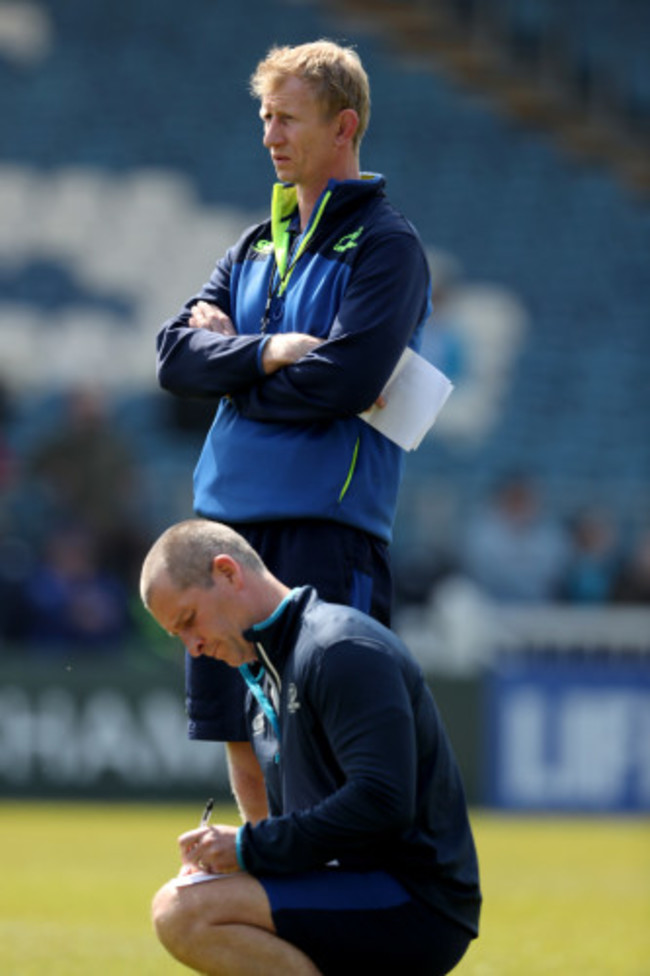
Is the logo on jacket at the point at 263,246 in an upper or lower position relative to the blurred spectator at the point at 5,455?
upper

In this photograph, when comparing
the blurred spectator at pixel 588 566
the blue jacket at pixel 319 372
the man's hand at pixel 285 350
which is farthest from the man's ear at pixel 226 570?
the blurred spectator at pixel 588 566

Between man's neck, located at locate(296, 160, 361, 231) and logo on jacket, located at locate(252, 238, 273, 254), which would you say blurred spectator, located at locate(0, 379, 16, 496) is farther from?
man's neck, located at locate(296, 160, 361, 231)

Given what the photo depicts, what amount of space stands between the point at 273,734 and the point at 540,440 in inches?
590

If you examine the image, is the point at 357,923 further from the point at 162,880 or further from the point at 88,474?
the point at 88,474

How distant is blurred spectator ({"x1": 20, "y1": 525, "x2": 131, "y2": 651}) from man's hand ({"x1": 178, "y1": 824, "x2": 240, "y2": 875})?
33.1 ft

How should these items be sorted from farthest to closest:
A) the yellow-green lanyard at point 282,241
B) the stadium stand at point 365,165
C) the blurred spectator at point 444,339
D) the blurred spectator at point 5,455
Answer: the stadium stand at point 365,165, the blurred spectator at point 444,339, the blurred spectator at point 5,455, the yellow-green lanyard at point 282,241

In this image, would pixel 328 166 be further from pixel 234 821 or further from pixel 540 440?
pixel 540 440

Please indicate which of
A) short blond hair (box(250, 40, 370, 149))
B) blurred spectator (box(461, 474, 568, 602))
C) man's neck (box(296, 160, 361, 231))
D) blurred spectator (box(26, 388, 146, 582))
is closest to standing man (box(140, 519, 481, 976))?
man's neck (box(296, 160, 361, 231))

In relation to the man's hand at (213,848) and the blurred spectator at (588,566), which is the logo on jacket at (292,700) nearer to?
the man's hand at (213,848)

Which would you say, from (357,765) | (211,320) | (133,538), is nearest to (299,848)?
(357,765)

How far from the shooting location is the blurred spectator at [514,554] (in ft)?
51.8

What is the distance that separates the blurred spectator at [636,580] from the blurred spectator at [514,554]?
520 mm

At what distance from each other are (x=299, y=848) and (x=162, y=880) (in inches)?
227

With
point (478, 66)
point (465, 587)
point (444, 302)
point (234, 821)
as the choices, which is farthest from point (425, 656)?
point (478, 66)
